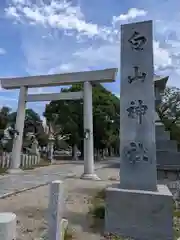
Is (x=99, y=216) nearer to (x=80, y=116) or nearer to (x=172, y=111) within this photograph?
(x=172, y=111)

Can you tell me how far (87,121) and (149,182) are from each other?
24.3 feet

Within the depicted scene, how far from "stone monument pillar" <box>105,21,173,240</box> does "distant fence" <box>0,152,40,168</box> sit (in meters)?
12.3

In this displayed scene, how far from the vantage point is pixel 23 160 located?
16.9m

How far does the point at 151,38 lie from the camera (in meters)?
4.56

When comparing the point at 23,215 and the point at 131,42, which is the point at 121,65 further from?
the point at 23,215

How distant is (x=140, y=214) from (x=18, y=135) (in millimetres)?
9777

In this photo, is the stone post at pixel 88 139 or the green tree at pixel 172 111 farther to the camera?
the green tree at pixel 172 111

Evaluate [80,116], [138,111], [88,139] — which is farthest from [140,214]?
[80,116]

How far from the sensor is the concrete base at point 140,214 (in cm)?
378

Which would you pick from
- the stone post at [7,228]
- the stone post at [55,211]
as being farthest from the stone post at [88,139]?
the stone post at [7,228]

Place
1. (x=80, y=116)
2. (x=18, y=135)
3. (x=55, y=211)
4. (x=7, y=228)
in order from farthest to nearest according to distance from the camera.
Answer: (x=80, y=116)
(x=18, y=135)
(x=55, y=211)
(x=7, y=228)

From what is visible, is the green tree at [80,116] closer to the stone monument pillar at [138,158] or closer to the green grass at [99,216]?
the green grass at [99,216]

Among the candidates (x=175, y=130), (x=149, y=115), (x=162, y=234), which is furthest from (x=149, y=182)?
(x=175, y=130)

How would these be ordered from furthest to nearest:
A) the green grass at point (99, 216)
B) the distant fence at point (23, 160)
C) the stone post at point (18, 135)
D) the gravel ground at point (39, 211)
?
the distant fence at point (23, 160) → the stone post at point (18, 135) → the green grass at point (99, 216) → the gravel ground at point (39, 211)
